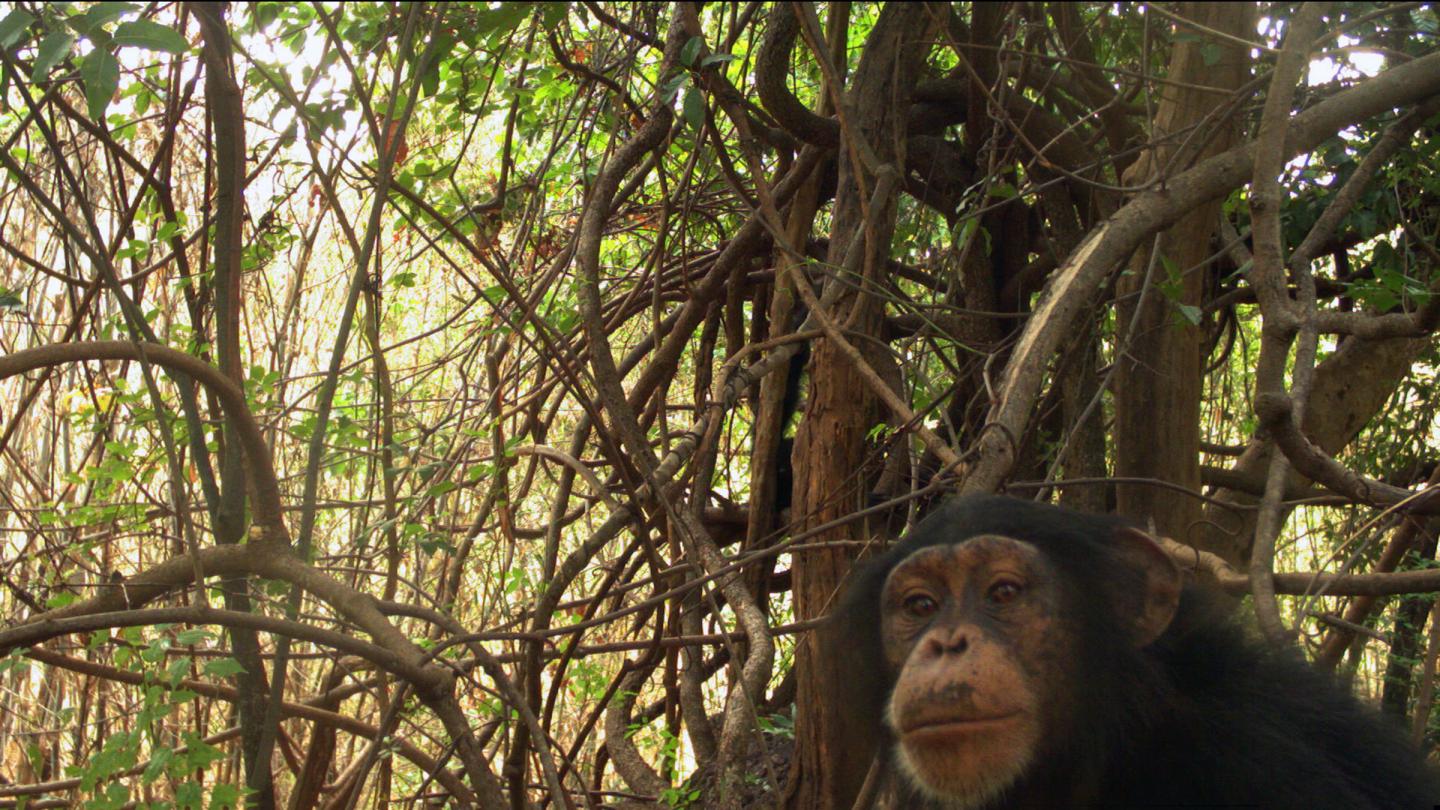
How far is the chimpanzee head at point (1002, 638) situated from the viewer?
8.25ft

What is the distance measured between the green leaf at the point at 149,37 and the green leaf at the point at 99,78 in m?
0.11

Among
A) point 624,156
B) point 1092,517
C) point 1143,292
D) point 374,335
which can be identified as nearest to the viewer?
point 1092,517

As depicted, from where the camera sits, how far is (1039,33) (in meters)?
2.26

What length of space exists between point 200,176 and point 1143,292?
4.68m

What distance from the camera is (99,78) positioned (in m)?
2.16

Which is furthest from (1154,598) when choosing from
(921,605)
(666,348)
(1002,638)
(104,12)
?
(666,348)

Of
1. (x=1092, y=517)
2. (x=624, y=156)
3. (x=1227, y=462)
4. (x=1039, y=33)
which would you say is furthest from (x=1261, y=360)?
(x=1227, y=462)

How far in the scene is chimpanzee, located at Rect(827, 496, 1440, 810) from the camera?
8.34 ft

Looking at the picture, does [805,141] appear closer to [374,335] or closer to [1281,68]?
[374,335]

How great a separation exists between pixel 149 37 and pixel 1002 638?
1997mm

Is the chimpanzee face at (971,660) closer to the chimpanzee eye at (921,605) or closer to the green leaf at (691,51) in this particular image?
the chimpanzee eye at (921,605)

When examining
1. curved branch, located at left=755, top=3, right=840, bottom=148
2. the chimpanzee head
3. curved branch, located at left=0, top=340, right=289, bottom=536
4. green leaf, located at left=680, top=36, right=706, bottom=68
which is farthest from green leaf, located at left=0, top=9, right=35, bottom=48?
curved branch, located at left=755, top=3, right=840, bottom=148

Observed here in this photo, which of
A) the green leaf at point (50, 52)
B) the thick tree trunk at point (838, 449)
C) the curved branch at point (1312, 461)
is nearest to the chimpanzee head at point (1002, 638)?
the curved branch at point (1312, 461)

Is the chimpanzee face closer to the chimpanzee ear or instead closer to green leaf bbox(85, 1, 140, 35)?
the chimpanzee ear
